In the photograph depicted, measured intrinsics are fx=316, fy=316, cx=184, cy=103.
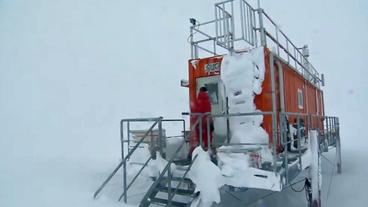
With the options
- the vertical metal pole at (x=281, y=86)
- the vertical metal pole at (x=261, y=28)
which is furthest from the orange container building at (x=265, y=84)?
the vertical metal pole at (x=261, y=28)

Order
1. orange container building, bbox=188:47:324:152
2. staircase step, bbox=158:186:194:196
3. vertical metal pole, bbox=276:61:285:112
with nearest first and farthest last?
staircase step, bbox=158:186:194:196
orange container building, bbox=188:47:324:152
vertical metal pole, bbox=276:61:285:112

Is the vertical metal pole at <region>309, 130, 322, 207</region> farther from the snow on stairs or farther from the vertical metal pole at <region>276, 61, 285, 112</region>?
the snow on stairs

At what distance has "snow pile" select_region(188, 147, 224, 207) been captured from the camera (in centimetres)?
520

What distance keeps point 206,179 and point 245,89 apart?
229 centimetres

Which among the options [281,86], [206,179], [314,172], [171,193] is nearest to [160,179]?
[171,193]

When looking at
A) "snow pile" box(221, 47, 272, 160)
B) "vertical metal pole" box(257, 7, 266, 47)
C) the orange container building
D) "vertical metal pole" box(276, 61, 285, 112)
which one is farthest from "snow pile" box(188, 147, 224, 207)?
"vertical metal pole" box(276, 61, 285, 112)

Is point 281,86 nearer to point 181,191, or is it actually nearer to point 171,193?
point 181,191

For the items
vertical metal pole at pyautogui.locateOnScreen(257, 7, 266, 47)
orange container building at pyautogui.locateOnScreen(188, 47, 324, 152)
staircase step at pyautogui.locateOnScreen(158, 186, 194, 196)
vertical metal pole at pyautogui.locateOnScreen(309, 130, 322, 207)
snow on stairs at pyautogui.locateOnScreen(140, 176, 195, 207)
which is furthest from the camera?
orange container building at pyautogui.locateOnScreen(188, 47, 324, 152)

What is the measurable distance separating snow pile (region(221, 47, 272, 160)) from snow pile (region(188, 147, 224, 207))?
1.28 metres

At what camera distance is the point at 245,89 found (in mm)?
6664

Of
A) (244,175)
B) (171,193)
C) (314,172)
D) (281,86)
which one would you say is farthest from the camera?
(281,86)

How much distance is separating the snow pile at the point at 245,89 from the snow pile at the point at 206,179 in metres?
1.28

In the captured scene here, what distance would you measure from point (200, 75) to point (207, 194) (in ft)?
11.4

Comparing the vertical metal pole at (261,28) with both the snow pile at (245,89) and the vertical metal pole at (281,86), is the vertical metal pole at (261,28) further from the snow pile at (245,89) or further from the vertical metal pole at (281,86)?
the vertical metal pole at (281,86)
